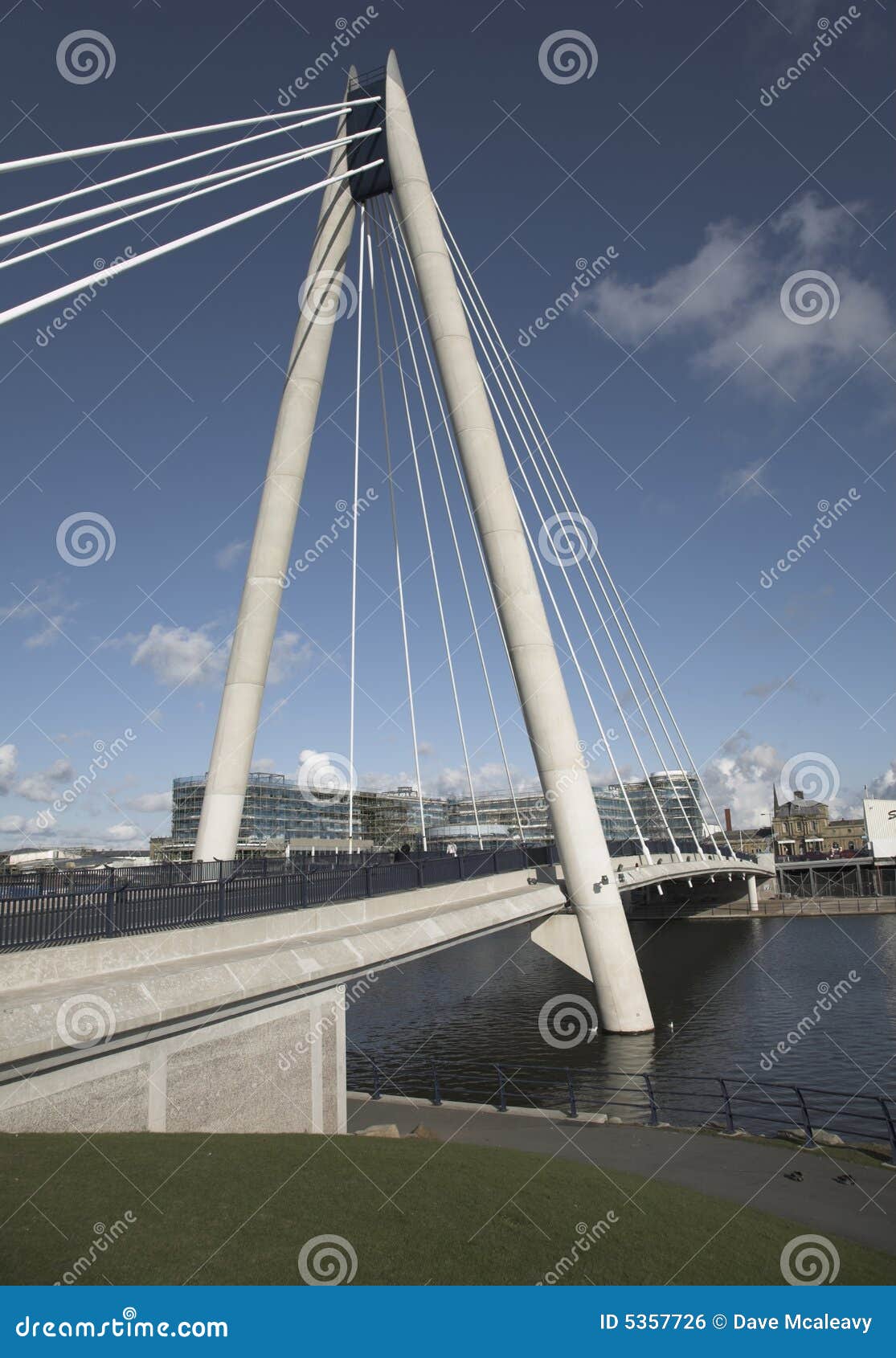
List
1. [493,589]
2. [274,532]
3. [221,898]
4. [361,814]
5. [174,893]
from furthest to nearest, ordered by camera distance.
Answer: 1. [361,814]
2. [274,532]
3. [493,589]
4. [221,898]
5. [174,893]

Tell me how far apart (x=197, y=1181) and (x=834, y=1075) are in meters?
18.8

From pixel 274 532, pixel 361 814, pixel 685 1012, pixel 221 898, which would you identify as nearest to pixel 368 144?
pixel 274 532

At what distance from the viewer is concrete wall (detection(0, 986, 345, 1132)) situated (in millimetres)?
8898

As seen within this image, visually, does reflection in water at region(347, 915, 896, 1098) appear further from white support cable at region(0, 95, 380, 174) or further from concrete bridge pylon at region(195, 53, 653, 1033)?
white support cable at region(0, 95, 380, 174)

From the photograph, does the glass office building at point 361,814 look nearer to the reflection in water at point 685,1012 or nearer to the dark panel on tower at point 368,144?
the reflection in water at point 685,1012

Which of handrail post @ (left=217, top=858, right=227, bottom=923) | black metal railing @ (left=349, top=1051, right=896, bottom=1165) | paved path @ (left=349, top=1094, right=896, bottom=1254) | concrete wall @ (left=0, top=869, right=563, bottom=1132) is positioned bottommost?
Answer: black metal railing @ (left=349, top=1051, right=896, bottom=1165)

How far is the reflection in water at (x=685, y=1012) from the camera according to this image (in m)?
22.1

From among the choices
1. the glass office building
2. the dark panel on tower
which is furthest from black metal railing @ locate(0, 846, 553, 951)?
the glass office building

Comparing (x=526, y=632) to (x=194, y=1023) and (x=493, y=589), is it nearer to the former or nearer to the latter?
(x=493, y=589)

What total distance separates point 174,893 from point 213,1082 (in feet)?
8.59

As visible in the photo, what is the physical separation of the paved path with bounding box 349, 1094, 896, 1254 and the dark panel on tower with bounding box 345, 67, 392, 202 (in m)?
24.2

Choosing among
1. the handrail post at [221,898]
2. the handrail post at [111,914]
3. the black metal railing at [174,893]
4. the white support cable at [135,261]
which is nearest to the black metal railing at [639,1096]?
the black metal railing at [174,893]

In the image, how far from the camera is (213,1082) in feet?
36.6

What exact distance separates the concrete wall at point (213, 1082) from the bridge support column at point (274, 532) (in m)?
8.62
